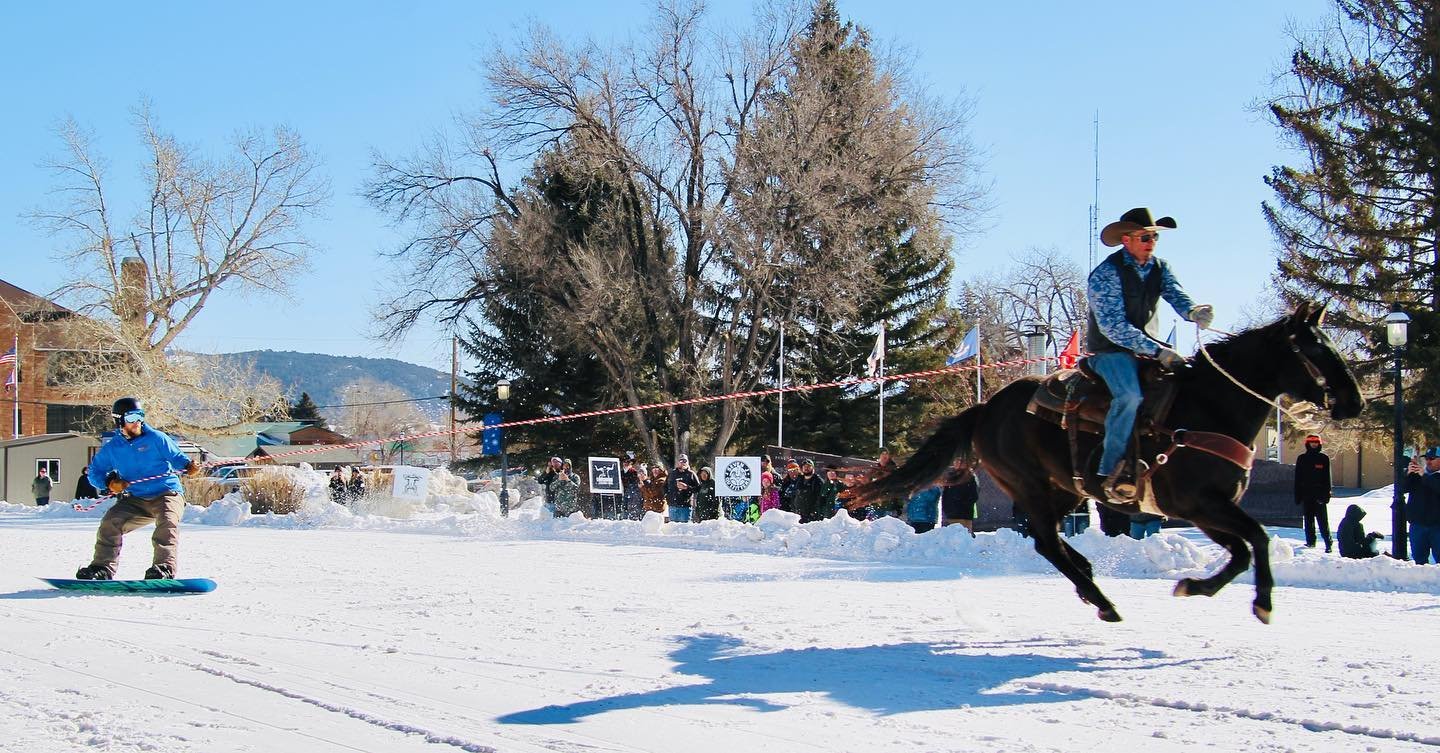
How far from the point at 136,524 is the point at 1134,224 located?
31.3ft

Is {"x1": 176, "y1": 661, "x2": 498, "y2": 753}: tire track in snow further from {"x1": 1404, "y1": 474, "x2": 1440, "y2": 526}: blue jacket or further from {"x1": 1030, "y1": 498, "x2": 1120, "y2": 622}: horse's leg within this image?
{"x1": 1404, "y1": 474, "x2": 1440, "y2": 526}: blue jacket

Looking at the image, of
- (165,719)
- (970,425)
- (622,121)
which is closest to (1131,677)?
(970,425)

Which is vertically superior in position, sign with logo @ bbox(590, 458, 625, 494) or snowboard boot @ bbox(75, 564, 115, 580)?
sign with logo @ bbox(590, 458, 625, 494)

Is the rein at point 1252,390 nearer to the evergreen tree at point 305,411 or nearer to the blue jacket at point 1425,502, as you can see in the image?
the blue jacket at point 1425,502

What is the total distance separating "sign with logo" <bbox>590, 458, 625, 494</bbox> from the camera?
80.1 ft

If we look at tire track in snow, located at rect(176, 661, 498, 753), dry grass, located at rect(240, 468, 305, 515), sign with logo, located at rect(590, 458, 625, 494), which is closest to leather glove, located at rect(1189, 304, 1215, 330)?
tire track in snow, located at rect(176, 661, 498, 753)

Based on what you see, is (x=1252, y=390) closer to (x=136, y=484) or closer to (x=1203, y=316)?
(x=1203, y=316)

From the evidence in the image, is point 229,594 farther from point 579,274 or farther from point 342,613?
point 579,274

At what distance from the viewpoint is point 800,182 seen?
34.9 meters

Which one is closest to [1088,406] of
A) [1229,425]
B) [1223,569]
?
[1229,425]

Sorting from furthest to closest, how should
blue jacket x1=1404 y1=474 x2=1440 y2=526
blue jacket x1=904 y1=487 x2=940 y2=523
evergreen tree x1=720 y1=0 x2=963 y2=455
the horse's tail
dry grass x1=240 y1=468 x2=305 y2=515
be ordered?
evergreen tree x1=720 y1=0 x2=963 y2=455 → dry grass x1=240 y1=468 x2=305 y2=515 → blue jacket x1=904 y1=487 x2=940 y2=523 → blue jacket x1=1404 y1=474 x2=1440 y2=526 → the horse's tail

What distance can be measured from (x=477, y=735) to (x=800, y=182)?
30661mm

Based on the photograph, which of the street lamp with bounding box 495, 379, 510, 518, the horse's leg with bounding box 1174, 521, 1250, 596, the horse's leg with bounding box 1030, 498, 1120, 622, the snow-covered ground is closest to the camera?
the snow-covered ground

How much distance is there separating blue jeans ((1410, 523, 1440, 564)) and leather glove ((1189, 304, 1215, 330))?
339 inches
